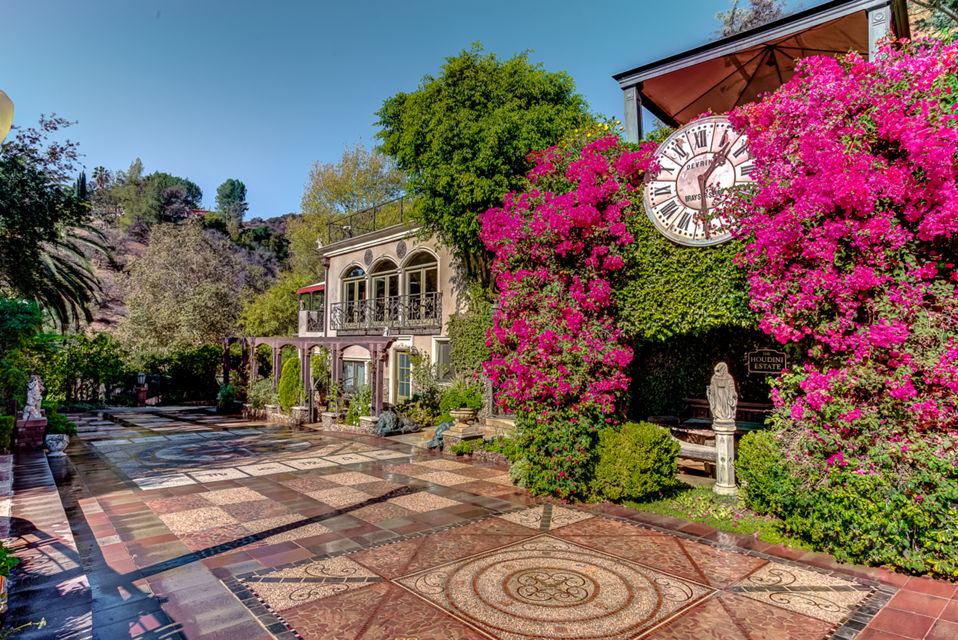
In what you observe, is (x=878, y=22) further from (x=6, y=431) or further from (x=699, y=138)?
(x=6, y=431)

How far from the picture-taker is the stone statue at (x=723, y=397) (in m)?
6.87

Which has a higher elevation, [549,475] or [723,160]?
[723,160]

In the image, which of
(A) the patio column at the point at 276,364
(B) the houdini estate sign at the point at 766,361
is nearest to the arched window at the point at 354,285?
(A) the patio column at the point at 276,364

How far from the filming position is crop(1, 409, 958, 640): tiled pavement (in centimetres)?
373

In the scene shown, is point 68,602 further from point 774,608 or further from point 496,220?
point 496,220

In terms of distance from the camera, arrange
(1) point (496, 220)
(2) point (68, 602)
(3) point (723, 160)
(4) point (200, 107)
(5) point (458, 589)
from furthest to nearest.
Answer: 1. (4) point (200, 107)
2. (1) point (496, 220)
3. (3) point (723, 160)
4. (5) point (458, 589)
5. (2) point (68, 602)

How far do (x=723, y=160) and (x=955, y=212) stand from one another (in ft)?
8.33

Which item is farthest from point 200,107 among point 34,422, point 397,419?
point 397,419

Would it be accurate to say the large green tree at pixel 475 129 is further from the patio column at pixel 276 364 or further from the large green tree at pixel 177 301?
the large green tree at pixel 177 301

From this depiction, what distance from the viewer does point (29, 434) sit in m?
10.2

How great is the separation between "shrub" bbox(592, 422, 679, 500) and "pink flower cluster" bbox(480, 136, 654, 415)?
0.44 m

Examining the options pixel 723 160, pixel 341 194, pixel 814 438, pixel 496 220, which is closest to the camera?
pixel 814 438

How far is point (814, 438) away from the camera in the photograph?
16.6 feet

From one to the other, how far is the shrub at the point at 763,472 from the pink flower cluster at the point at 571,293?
5.47ft
